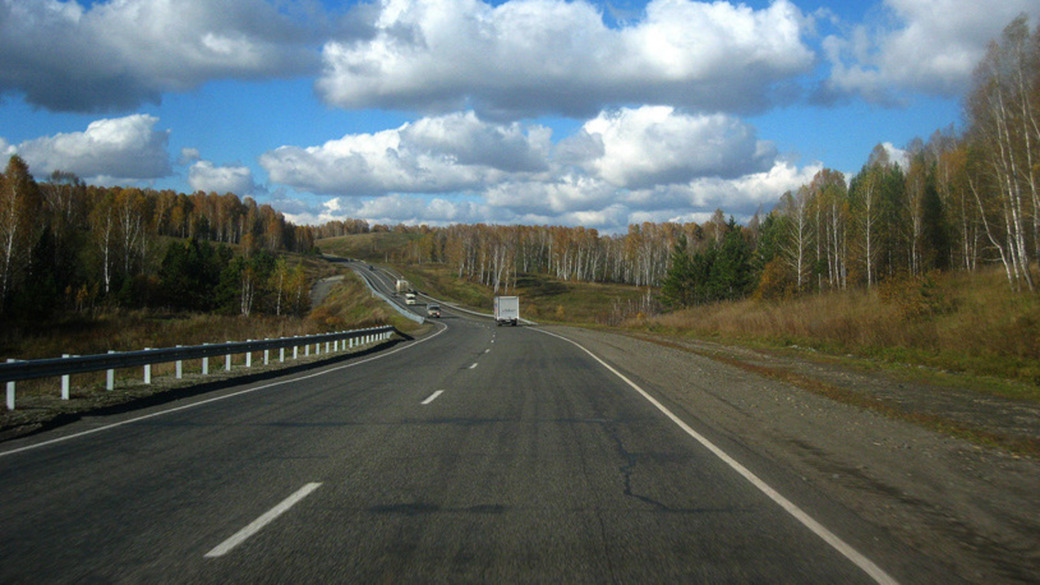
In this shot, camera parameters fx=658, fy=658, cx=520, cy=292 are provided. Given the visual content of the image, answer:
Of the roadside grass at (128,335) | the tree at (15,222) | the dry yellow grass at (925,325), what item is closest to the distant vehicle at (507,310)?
the roadside grass at (128,335)

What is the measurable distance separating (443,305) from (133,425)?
98826 millimetres

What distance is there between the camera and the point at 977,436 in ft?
31.6

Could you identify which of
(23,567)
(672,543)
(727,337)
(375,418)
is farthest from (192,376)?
(727,337)

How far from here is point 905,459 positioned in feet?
26.7

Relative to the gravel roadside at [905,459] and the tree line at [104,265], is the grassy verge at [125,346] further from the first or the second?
the gravel roadside at [905,459]

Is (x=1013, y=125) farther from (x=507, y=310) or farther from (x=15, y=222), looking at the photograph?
(x=15, y=222)

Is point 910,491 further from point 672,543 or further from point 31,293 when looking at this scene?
point 31,293

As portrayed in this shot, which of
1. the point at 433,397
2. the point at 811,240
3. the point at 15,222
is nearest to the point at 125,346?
the point at 433,397

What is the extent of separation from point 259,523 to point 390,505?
108cm

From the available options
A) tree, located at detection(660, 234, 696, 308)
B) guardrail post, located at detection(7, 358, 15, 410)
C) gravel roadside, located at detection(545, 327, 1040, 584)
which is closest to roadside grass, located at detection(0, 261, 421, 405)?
guardrail post, located at detection(7, 358, 15, 410)

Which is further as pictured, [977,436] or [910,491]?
[977,436]

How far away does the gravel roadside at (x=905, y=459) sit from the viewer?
5.16 meters

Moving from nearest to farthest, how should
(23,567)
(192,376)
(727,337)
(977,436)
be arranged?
(23,567)
(977,436)
(192,376)
(727,337)

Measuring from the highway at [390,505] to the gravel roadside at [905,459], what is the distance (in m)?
0.84
